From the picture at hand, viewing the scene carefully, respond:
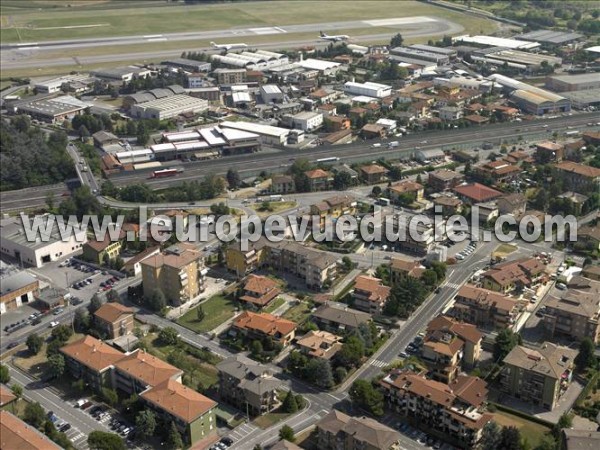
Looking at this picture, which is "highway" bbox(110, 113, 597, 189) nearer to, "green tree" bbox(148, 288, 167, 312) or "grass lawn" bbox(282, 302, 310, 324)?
"green tree" bbox(148, 288, 167, 312)

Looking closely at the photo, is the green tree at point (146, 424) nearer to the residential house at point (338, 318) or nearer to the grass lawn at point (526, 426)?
the residential house at point (338, 318)

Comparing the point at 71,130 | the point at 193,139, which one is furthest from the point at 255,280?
the point at 71,130


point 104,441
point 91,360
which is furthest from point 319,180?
point 104,441

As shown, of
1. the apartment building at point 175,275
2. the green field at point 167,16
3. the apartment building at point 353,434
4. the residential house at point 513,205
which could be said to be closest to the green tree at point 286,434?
the apartment building at point 353,434

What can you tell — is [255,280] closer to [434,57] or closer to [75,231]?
[75,231]

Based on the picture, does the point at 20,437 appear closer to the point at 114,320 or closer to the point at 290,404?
the point at 114,320

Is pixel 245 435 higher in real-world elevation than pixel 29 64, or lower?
lower

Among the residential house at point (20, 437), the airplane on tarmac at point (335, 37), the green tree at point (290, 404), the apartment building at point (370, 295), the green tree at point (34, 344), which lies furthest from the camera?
the airplane on tarmac at point (335, 37)

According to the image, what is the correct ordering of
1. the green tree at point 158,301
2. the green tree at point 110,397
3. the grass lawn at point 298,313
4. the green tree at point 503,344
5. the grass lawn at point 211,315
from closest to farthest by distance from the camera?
the green tree at point 110,397
the green tree at point 503,344
the grass lawn at point 211,315
the grass lawn at point 298,313
the green tree at point 158,301
